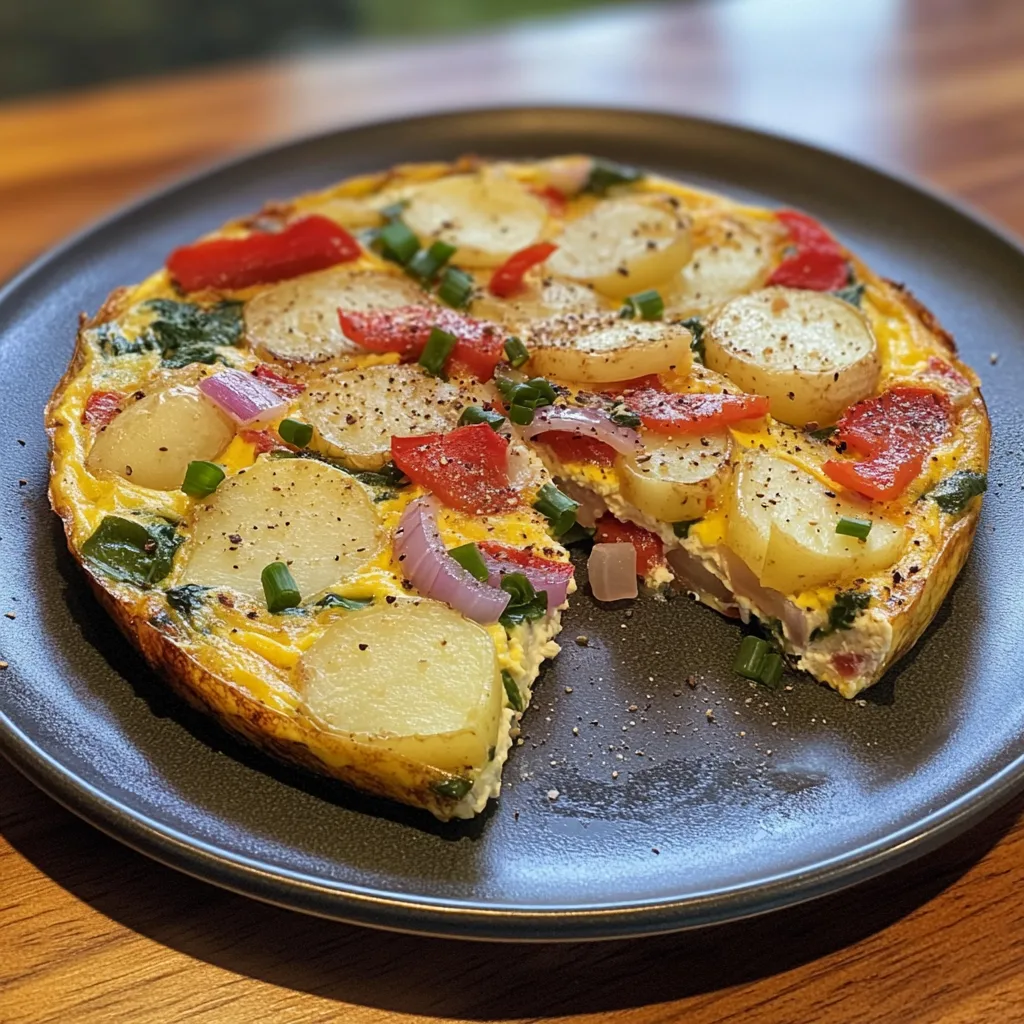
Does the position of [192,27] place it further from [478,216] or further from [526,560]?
[526,560]

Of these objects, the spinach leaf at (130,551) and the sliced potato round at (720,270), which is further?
the sliced potato round at (720,270)

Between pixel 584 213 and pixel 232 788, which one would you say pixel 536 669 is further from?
pixel 584 213

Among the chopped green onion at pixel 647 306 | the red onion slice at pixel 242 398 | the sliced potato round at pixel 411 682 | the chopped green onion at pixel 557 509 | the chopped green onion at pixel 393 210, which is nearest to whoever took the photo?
the sliced potato round at pixel 411 682

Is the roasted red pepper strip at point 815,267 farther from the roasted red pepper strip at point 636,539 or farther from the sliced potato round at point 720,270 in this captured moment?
the roasted red pepper strip at point 636,539

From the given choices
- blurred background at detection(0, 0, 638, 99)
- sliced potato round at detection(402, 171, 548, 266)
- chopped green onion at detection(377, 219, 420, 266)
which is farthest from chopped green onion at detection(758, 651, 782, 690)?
blurred background at detection(0, 0, 638, 99)

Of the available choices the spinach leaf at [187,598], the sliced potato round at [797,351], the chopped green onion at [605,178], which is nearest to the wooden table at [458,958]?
the spinach leaf at [187,598]
